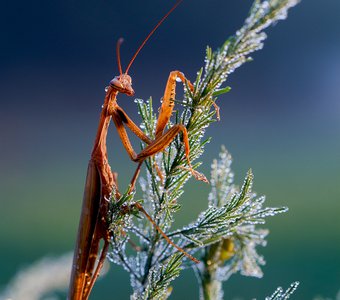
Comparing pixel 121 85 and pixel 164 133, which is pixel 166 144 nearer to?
pixel 164 133

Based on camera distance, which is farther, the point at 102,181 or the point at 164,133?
the point at 102,181

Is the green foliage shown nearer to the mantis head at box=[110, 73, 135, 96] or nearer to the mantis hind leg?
the mantis hind leg

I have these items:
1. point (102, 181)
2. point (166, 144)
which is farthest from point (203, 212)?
point (102, 181)

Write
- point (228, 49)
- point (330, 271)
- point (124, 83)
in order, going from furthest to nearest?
point (330, 271) < point (124, 83) < point (228, 49)

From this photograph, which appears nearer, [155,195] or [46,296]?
[155,195]

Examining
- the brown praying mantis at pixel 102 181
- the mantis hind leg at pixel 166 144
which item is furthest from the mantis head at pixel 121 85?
the mantis hind leg at pixel 166 144

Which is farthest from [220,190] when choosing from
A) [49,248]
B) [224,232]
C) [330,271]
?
[49,248]

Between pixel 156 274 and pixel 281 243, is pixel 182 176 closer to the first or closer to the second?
pixel 156 274

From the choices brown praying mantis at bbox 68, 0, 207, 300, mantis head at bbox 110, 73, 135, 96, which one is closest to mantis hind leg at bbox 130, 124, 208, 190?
brown praying mantis at bbox 68, 0, 207, 300
